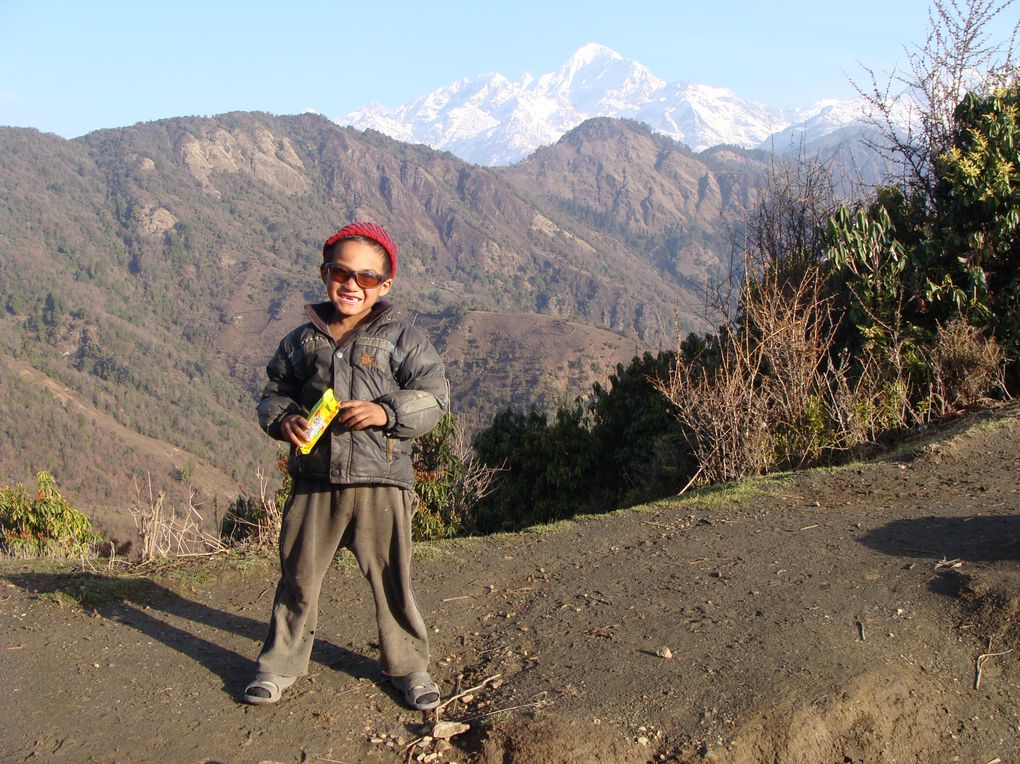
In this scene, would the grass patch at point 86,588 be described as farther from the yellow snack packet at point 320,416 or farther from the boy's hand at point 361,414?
the boy's hand at point 361,414

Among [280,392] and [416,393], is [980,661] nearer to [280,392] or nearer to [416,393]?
[416,393]

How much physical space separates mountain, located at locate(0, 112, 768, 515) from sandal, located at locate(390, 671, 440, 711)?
4.59 metres

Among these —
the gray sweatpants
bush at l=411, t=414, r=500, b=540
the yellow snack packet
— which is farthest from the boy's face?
bush at l=411, t=414, r=500, b=540

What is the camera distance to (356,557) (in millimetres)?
3324

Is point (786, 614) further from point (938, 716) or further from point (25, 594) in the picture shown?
point (25, 594)

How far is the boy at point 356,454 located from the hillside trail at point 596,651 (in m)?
0.19

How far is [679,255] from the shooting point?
177500 millimetres

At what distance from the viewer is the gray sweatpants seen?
10.8 feet

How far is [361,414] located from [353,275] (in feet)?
1.71

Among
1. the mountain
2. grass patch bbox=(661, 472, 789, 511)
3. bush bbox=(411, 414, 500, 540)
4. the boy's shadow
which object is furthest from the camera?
the mountain

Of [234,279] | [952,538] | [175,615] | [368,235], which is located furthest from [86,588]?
[234,279]

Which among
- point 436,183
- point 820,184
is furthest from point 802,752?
point 436,183

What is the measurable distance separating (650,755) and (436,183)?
175779mm

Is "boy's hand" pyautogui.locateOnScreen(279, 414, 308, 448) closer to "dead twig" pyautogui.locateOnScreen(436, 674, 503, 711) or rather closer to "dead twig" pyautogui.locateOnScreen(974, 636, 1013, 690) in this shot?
"dead twig" pyautogui.locateOnScreen(436, 674, 503, 711)
